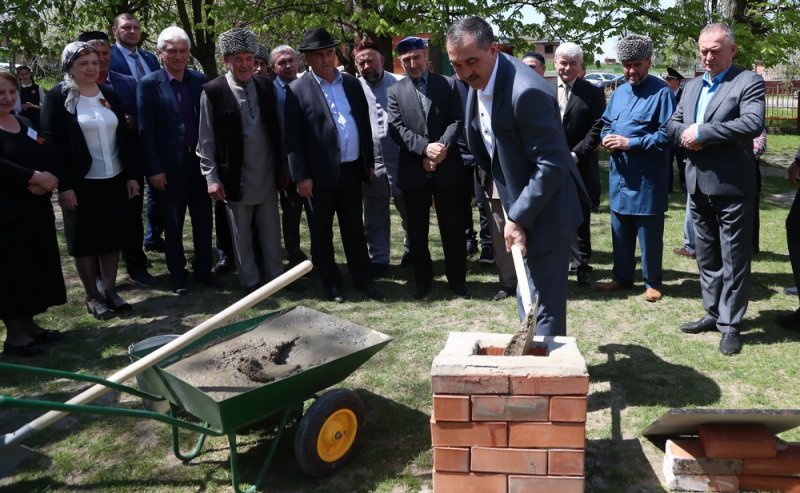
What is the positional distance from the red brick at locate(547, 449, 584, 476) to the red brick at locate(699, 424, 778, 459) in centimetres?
71

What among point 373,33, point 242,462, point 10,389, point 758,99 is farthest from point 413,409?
point 373,33

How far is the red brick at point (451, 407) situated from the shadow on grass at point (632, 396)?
2.84 feet

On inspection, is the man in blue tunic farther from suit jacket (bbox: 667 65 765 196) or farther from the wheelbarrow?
the wheelbarrow

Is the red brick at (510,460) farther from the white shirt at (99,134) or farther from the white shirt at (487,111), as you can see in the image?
the white shirt at (99,134)

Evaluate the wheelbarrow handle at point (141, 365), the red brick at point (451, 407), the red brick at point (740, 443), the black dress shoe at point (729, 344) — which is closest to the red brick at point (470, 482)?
the red brick at point (451, 407)

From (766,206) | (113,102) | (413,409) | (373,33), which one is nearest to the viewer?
(413,409)

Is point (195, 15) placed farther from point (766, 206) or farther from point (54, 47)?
point (766, 206)

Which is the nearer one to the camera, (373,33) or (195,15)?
(373,33)

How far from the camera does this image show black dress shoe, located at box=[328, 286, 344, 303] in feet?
21.2

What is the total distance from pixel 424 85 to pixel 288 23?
7.56m

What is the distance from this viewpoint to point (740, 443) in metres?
3.34

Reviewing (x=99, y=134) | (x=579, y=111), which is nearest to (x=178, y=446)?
(x=99, y=134)

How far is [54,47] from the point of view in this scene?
552 inches

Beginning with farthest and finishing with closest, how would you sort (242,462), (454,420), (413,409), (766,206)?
(766,206)
(413,409)
(242,462)
(454,420)
